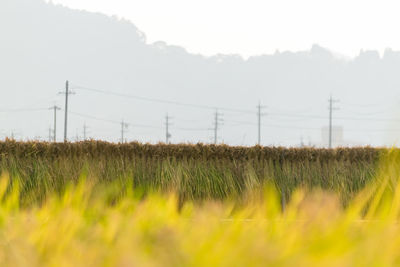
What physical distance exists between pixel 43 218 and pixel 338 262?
210 centimetres

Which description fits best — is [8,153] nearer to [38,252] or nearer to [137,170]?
[137,170]

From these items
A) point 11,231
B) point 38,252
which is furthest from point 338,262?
point 11,231

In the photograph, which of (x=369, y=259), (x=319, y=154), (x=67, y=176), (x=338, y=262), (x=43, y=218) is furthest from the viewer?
(x=319, y=154)

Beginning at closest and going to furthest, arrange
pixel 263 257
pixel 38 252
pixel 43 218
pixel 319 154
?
pixel 263 257, pixel 38 252, pixel 43 218, pixel 319 154

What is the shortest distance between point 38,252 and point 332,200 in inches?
48.7

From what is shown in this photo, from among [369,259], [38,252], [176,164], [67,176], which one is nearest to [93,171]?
[67,176]

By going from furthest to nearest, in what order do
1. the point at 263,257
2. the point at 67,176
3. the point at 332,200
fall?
the point at 67,176 → the point at 332,200 → the point at 263,257

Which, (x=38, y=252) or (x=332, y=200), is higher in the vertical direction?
(x=332, y=200)

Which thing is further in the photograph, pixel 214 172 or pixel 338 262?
pixel 214 172

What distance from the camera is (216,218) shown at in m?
2.38

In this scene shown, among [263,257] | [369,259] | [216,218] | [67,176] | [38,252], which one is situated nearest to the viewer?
[263,257]

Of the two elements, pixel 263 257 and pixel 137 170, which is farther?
pixel 137 170

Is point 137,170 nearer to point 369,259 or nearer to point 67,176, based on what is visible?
point 67,176

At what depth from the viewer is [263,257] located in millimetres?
1370
